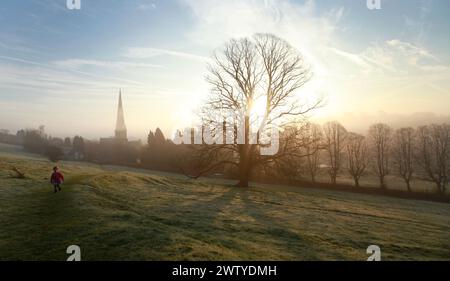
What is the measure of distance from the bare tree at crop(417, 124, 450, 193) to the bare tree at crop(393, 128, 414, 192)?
1.62 metres

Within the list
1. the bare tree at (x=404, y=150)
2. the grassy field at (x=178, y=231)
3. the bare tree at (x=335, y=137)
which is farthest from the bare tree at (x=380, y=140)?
the grassy field at (x=178, y=231)

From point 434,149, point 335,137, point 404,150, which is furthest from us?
point 335,137

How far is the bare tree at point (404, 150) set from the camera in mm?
62491

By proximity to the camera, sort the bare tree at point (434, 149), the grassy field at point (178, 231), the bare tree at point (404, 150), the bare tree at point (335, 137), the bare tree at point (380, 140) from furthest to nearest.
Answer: the bare tree at point (335, 137) < the bare tree at point (380, 140) < the bare tree at point (404, 150) < the bare tree at point (434, 149) < the grassy field at point (178, 231)

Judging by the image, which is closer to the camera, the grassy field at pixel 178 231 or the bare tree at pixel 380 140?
the grassy field at pixel 178 231

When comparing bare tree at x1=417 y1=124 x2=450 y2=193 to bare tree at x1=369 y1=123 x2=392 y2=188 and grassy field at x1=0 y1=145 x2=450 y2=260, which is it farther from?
grassy field at x1=0 y1=145 x2=450 y2=260

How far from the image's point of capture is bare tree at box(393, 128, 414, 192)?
205 ft

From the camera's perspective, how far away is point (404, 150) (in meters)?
64.7

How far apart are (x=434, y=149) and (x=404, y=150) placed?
523 cm

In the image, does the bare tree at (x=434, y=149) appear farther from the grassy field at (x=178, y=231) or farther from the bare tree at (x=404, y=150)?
the grassy field at (x=178, y=231)

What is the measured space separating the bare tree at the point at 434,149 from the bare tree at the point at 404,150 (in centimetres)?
162

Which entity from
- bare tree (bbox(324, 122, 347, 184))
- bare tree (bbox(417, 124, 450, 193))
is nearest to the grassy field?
bare tree (bbox(417, 124, 450, 193))

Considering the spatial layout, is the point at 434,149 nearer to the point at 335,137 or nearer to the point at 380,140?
the point at 380,140

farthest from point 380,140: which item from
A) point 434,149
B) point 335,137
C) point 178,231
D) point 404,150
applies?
point 178,231
